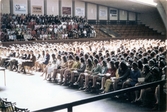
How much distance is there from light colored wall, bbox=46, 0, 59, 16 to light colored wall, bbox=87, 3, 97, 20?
13.2 feet

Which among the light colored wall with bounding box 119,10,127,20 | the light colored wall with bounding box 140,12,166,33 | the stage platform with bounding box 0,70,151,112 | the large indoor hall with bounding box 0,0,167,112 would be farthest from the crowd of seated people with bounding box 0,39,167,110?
the light colored wall with bounding box 140,12,166,33

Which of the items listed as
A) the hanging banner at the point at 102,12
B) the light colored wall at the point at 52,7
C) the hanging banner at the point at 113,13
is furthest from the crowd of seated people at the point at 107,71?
the hanging banner at the point at 113,13

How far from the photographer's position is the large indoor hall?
596 cm

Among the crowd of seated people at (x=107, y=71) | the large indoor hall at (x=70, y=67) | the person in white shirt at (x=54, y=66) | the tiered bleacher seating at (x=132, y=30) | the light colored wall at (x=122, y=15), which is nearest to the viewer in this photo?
the large indoor hall at (x=70, y=67)

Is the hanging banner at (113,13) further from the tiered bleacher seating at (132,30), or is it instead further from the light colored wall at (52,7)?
the light colored wall at (52,7)

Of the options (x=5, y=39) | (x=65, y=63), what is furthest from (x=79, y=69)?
(x=5, y=39)

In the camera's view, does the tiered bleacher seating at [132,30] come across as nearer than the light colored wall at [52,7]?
No

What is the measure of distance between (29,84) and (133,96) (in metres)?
3.90

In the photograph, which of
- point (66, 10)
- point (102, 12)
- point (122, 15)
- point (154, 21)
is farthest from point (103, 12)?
point (154, 21)

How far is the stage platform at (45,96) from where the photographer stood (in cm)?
604

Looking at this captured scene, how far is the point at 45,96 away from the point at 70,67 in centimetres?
176

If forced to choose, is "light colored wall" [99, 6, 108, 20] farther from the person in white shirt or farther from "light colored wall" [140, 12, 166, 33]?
the person in white shirt

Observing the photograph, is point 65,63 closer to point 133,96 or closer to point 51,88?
point 51,88

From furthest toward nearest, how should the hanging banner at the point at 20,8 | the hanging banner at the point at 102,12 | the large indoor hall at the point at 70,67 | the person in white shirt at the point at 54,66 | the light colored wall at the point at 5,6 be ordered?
the hanging banner at the point at 102,12 < the hanging banner at the point at 20,8 < the light colored wall at the point at 5,6 < the person in white shirt at the point at 54,66 < the large indoor hall at the point at 70,67
